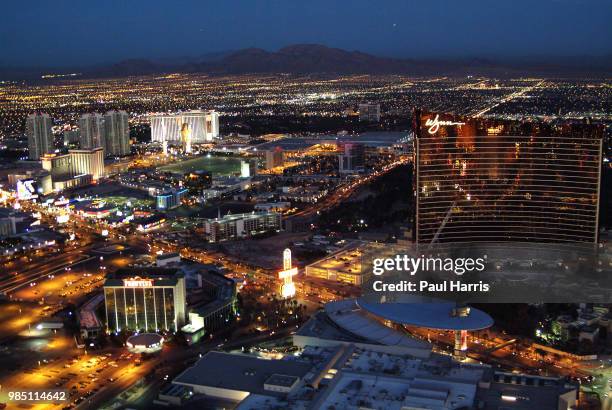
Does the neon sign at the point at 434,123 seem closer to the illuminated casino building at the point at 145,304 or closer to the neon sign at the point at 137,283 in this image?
the illuminated casino building at the point at 145,304

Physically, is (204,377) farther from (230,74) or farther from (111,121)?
(230,74)

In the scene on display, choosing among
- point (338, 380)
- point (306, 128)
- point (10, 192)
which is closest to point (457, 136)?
point (338, 380)

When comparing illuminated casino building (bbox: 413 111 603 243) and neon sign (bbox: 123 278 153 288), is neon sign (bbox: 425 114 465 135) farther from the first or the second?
neon sign (bbox: 123 278 153 288)

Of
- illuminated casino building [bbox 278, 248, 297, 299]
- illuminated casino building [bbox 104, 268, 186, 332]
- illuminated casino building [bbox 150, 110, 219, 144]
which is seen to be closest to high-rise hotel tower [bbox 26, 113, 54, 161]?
illuminated casino building [bbox 150, 110, 219, 144]

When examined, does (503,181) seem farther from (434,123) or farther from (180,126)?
(180,126)

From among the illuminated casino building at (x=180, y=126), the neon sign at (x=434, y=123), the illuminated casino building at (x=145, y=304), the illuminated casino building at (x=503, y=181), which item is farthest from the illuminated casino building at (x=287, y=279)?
the illuminated casino building at (x=180, y=126)

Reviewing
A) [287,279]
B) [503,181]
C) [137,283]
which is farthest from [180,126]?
[137,283]
